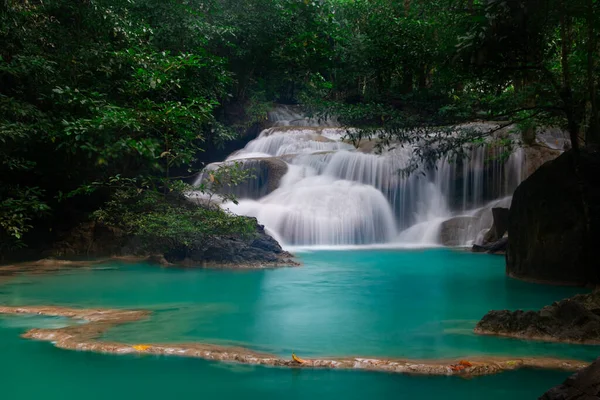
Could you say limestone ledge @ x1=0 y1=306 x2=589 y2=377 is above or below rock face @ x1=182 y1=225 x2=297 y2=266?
below

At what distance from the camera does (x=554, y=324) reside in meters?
5.12

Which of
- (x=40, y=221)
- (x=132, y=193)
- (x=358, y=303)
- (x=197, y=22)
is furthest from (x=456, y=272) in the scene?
(x=40, y=221)

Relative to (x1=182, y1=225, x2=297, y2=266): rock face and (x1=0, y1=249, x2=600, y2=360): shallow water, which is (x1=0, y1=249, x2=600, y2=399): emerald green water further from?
(x1=182, y1=225, x2=297, y2=266): rock face

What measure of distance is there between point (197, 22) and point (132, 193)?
388cm

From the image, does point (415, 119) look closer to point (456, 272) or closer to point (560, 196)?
point (560, 196)

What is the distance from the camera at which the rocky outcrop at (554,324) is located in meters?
4.98

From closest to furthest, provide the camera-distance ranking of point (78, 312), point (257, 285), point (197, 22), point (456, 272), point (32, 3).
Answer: point (78, 312), point (32, 3), point (257, 285), point (456, 272), point (197, 22)

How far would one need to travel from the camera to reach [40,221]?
12.6 meters

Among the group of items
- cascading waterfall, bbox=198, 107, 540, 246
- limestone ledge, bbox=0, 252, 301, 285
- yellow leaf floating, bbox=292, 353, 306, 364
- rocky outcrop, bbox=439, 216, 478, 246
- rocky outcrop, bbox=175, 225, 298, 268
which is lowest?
yellow leaf floating, bbox=292, 353, 306, 364

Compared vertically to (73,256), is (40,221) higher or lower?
higher

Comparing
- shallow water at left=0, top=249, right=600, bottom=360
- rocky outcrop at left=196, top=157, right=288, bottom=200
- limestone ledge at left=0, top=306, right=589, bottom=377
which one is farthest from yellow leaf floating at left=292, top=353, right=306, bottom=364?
rocky outcrop at left=196, top=157, right=288, bottom=200

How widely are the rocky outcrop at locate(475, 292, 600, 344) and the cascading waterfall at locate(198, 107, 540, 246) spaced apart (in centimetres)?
1121

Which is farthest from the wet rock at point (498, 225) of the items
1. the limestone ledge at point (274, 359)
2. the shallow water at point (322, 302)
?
the limestone ledge at point (274, 359)

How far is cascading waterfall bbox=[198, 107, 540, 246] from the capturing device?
55.7 ft
